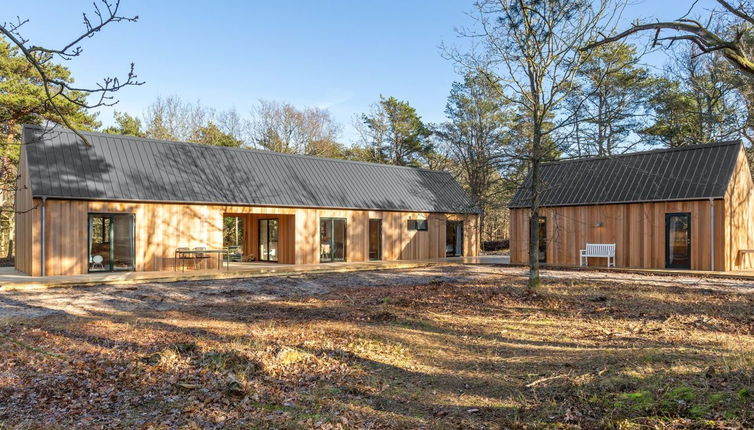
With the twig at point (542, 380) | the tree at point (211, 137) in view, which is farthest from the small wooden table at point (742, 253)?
the tree at point (211, 137)

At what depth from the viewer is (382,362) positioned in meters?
5.86

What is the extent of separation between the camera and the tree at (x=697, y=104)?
22.6m

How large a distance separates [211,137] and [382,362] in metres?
28.8

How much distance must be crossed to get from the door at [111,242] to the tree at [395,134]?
22.1 m

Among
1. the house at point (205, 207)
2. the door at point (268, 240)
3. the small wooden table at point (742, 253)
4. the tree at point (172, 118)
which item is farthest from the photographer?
the tree at point (172, 118)

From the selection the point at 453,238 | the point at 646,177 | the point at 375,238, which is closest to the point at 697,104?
the point at 646,177

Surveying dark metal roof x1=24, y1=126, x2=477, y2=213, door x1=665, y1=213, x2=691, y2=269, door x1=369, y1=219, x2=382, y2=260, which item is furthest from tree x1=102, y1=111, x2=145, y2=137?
door x1=665, y1=213, x2=691, y2=269

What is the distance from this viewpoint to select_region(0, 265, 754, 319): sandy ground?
31.5 feet

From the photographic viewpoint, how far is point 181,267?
16.1 m

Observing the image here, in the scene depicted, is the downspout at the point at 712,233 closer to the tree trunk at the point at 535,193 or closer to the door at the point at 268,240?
the tree trunk at the point at 535,193

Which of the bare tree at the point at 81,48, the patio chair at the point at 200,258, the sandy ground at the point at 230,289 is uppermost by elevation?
the bare tree at the point at 81,48

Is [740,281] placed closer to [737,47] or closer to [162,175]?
[737,47]

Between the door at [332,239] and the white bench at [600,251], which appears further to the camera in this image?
the door at [332,239]

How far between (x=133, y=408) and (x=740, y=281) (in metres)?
15.1
